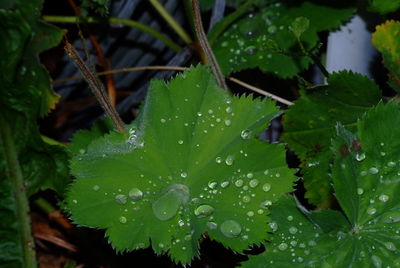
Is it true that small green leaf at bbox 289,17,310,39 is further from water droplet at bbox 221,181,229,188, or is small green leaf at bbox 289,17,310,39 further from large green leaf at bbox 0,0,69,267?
large green leaf at bbox 0,0,69,267

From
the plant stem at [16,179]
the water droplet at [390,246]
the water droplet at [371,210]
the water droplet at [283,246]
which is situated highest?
the water droplet at [371,210]

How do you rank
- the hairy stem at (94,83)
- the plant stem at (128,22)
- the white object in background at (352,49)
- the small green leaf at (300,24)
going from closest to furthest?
the hairy stem at (94,83) < the small green leaf at (300,24) < the white object in background at (352,49) < the plant stem at (128,22)

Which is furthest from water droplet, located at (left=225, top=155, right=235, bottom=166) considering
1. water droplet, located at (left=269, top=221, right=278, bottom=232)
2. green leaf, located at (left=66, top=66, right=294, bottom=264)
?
water droplet, located at (left=269, top=221, right=278, bottom=232)

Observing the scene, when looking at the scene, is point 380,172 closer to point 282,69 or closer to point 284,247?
point 284,247

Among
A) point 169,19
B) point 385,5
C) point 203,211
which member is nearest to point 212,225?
point 203,211

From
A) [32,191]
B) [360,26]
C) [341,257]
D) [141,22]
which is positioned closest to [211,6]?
[141,22]

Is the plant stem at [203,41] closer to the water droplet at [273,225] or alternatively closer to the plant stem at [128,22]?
the water droplet at [273,225]

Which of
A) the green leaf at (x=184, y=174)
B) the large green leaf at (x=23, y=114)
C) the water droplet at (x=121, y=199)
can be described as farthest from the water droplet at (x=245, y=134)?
the large green leaf at (x=23, y=114)
